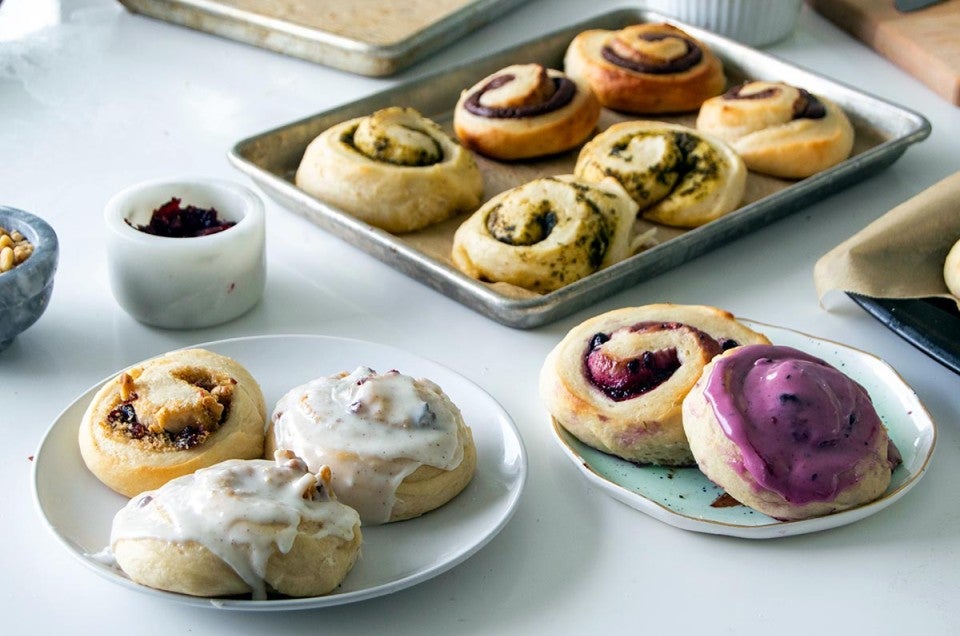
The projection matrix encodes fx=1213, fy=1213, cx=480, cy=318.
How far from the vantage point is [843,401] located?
1096 millimetres

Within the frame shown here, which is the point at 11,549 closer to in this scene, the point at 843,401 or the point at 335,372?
the point at 335,372

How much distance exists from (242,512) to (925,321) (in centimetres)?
81

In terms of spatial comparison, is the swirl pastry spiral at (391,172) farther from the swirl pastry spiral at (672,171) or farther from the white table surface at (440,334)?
the swirl pastry spiral at (672,171)

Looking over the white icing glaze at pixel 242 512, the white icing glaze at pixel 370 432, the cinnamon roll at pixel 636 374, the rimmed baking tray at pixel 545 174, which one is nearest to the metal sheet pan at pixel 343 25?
the rimmed baking tray at pixel 545 174

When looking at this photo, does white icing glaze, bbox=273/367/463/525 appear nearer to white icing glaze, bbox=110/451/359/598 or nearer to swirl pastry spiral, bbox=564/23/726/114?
white icing glaze, bbox=110/451/359/598

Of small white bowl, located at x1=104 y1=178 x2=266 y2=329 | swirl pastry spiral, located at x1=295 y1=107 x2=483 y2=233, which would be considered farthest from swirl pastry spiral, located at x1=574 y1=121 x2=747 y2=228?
small white bowl, located at x1=104 y1=178 x2=266 y2=329

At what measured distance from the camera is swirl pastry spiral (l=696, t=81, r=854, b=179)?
5.60 feet

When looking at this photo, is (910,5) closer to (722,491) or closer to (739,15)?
(739,15)

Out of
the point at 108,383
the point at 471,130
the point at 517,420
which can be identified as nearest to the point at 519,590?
the point at 517,420

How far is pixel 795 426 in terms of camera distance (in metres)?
1.06

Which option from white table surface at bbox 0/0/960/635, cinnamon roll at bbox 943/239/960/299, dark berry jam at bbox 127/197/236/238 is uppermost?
cinnamon roll at bbox 943/239/960/299

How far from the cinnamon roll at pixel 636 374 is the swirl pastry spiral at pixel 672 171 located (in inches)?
14.9

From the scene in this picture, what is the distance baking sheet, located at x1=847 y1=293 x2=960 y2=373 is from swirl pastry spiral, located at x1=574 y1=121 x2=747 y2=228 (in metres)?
0.28

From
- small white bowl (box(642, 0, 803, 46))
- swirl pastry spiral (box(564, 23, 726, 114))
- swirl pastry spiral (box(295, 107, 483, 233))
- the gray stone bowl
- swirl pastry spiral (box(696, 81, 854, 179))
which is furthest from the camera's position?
small white bowl (box(642, 0, 803, 46))
